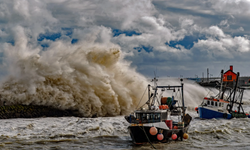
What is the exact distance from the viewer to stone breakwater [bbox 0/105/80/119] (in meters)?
25.5

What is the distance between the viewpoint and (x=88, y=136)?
20672mm

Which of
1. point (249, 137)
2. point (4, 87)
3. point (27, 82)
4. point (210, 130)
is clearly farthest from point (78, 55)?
point (249, 137)

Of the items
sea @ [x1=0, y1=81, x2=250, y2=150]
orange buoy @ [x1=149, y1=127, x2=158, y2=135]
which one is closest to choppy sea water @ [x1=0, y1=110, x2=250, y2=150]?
sea @ [x1=0, y1=81, x2=250, y2=150]

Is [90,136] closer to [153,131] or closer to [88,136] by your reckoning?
[88,136]

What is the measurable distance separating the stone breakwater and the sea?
Answer: 97cm

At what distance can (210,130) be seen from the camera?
2462cm

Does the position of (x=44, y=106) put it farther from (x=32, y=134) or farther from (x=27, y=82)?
(x=32, y=134)

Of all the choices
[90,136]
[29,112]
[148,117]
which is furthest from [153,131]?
[29,112]

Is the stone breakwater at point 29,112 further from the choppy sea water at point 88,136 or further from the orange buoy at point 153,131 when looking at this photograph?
the orange buoy at point 153,131

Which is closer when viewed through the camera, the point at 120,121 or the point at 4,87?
the point at 120,121

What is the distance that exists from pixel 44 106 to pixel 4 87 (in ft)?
15.3

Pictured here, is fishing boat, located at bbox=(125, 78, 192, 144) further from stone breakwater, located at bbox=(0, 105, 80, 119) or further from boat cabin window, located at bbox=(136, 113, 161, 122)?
stone breakwater, located at bbox=(0, 105, 80, 119)

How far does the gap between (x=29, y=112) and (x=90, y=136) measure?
870cm

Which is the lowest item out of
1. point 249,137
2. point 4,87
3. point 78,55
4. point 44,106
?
point 249,137
